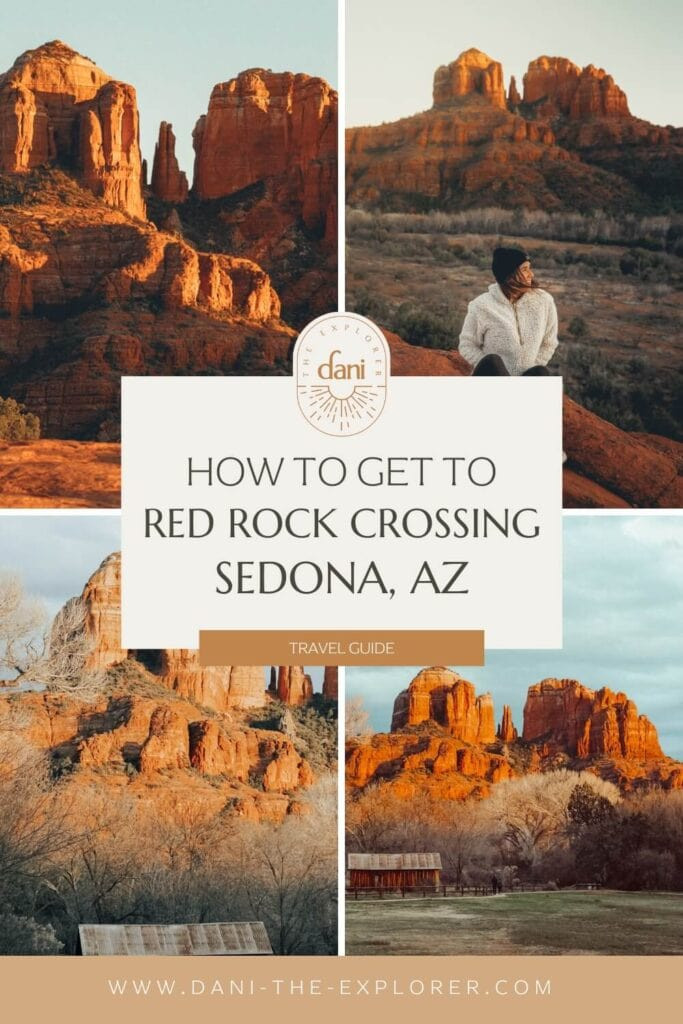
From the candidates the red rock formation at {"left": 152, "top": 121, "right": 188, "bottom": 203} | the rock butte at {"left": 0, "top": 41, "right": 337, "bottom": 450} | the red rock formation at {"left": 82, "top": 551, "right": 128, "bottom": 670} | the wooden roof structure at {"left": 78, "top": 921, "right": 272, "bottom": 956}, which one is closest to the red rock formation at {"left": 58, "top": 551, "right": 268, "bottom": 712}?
the red rock formation at {"left": 82, "top": 551, "right": 128, "bottom": 670}

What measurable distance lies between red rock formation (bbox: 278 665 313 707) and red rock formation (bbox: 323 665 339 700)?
112 millimetres

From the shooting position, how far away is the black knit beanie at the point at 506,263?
1752 centimetres

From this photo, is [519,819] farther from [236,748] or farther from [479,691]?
[236,748]

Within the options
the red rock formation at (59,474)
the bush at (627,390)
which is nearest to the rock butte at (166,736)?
the red rock formation at (59,474)

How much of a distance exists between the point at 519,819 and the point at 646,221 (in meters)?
4.64

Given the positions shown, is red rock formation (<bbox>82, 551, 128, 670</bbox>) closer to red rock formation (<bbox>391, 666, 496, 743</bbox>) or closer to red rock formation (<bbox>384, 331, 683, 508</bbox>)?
red rock formation (<bbox>391, 666, 496, 743</bbox>)

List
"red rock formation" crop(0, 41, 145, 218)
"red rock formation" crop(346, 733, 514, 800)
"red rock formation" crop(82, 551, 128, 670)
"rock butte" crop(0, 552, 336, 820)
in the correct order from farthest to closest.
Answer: "red rock formation" crop(0, 41, 145, 218), "red rock formation" crop(346, 733, 514, 800), "rock butte" crop(0, 552, 336, 820), "red rock formation" crop(82, 551, 128, 670)

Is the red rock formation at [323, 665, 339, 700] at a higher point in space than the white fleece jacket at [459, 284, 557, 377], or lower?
lower

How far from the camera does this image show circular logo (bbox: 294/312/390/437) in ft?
55.9

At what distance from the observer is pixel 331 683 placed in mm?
17109

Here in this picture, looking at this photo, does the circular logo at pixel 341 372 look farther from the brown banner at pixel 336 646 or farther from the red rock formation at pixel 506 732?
the red rock formation at pixel 506 732

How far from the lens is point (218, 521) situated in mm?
16906

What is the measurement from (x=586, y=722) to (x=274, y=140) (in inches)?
198

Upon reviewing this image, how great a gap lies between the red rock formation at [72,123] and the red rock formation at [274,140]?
561 millimetres
